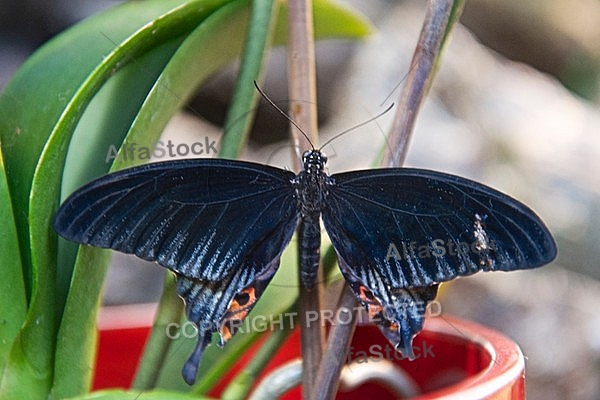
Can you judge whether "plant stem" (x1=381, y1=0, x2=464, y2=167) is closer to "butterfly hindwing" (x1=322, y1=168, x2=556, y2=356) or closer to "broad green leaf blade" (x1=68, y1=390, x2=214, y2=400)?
"butterfly hindwing" (x1=322, y1=168, x2=556, y2=356)

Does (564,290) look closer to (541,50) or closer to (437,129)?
(437,129)

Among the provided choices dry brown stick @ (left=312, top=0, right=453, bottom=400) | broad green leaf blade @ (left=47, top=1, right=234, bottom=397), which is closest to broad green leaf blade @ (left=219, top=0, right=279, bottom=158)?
broad green leaf blade @ (left=47, top=1, right=234, bottom=397)

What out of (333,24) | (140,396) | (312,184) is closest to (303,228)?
(312,184)

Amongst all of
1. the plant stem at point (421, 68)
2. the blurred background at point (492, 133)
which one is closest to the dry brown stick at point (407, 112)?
the plant stem at point (421, 68)

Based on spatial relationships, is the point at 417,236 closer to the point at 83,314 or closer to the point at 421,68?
the point at 421,68

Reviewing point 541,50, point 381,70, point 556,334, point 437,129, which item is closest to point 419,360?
point 556,334

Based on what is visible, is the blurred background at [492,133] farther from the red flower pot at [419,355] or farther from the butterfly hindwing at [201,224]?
the butterfly hindwing at [201,224]
